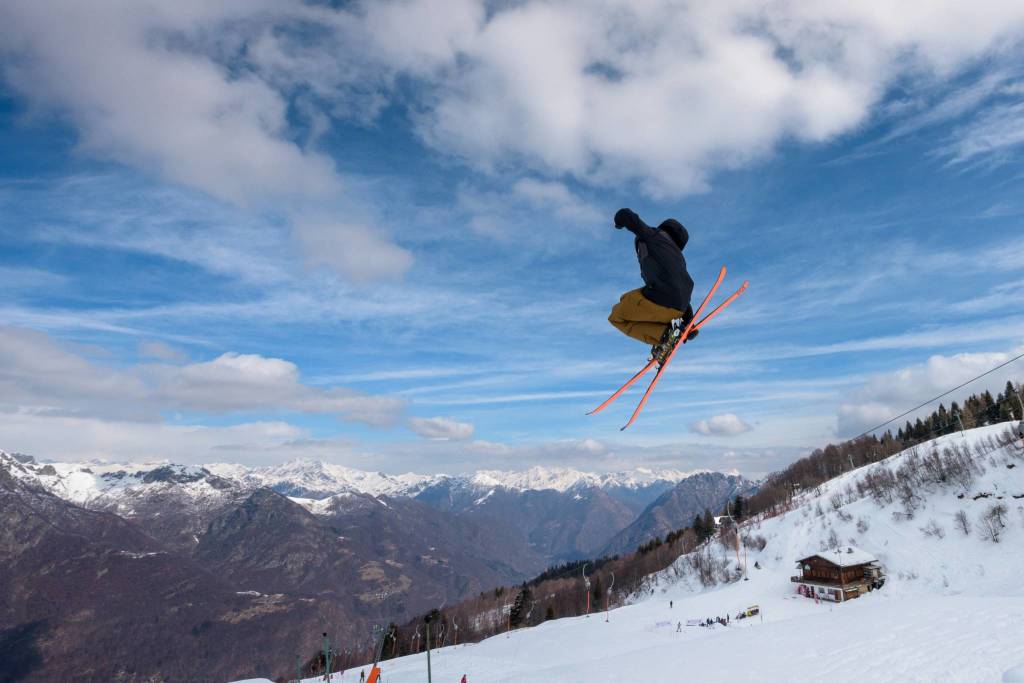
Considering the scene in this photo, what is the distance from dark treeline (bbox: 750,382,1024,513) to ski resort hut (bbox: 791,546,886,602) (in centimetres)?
5488

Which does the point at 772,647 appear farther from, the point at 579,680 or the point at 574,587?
the point at 574,587

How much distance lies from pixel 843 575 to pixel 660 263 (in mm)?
70785

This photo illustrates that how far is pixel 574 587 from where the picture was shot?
150 m

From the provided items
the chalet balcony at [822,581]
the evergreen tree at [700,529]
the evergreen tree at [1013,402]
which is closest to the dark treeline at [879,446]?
the evergreen tree at [1013,402]

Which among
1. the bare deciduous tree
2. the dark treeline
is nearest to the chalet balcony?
the bare deciduous tree

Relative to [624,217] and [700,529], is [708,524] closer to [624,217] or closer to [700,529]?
[700,529]

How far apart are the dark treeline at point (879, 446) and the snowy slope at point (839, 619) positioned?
829 inches

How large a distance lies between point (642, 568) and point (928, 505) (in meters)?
71.3

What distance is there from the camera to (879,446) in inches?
5295

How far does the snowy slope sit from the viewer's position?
23594mm

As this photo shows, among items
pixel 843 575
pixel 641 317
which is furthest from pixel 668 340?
pixel 843 575

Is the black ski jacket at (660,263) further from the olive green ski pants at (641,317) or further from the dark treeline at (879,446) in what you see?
the dark treeline at (879,446)

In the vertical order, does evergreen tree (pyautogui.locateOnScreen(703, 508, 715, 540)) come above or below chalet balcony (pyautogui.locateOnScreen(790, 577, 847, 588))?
above

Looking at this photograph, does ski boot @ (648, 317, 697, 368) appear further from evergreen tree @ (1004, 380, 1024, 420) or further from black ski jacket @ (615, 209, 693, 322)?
evergreen tree @ (1004, 380, 1024, 420)
